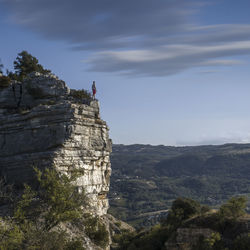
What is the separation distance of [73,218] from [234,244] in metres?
15.0

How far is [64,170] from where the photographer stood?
40.3 meters

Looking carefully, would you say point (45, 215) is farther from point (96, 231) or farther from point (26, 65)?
point (26, 65)

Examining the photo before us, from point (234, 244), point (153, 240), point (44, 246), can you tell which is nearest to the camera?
point (44, 246)

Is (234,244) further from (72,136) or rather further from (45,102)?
(45,102)

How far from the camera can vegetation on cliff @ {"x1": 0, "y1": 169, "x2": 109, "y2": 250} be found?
108 feet

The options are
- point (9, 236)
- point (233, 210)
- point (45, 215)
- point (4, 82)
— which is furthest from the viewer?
point (4, 82)

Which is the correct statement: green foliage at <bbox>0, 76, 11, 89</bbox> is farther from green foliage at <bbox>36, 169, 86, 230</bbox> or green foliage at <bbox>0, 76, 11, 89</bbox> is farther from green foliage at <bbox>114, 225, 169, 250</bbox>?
green foliage at <bbox>114, 225, 169, 250</bbox>

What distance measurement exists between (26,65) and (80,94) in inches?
790

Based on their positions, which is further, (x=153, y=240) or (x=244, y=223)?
(x=153, y=240)

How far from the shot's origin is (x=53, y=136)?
41250 millimetres

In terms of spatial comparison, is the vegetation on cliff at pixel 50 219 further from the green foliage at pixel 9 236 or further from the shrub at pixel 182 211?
the shrub at pixel 182 211

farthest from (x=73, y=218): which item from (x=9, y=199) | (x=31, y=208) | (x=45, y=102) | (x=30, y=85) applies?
(x=30, y=85)

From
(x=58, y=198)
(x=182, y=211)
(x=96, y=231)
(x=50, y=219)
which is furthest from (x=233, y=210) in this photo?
(x=50, y=219)

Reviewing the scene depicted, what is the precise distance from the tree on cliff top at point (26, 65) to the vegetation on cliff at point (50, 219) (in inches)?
1082
